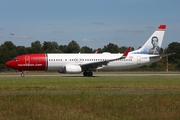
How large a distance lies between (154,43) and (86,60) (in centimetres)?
1060

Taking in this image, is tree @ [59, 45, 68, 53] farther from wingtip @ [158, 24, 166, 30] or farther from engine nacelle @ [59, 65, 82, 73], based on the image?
engine nacelle @ [59, 65, 82, 73]

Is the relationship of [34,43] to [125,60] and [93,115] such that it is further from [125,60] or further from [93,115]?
[93,115]

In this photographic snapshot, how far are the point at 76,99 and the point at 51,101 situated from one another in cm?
120

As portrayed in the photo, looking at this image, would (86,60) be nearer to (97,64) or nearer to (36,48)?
(97,64)

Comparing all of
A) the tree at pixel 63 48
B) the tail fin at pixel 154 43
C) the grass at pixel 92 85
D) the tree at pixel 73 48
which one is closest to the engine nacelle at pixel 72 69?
the tail fin at pixel 154 43

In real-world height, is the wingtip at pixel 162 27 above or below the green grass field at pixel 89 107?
above

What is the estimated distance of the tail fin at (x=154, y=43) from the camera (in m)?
52.8

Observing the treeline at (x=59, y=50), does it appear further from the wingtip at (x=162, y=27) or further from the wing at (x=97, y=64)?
the wing at (x=97, y=64)

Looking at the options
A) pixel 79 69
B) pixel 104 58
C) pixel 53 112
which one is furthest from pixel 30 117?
Answer: pixel 104 58

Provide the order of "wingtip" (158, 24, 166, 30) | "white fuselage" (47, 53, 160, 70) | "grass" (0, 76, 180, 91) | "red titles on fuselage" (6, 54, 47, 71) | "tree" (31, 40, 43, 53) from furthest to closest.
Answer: "tree" (31, 40, 43, 53)
"wingtip" (158, 24, 166, 30)
"white fuselage" (47, 53, 160, 70)
"red titles on fuselage" (6, 54, 47, 71)
"grass" (0, 76, 180, 91)

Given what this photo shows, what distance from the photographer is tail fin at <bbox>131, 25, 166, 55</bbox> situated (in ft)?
173

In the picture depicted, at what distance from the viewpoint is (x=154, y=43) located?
174 ft

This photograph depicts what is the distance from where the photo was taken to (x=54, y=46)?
5556 inches

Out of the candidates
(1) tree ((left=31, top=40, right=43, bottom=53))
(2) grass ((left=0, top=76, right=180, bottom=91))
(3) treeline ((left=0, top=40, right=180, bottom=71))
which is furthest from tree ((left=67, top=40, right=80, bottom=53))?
(2) grass ((left=0, top=76, right=180, bottom=91))
